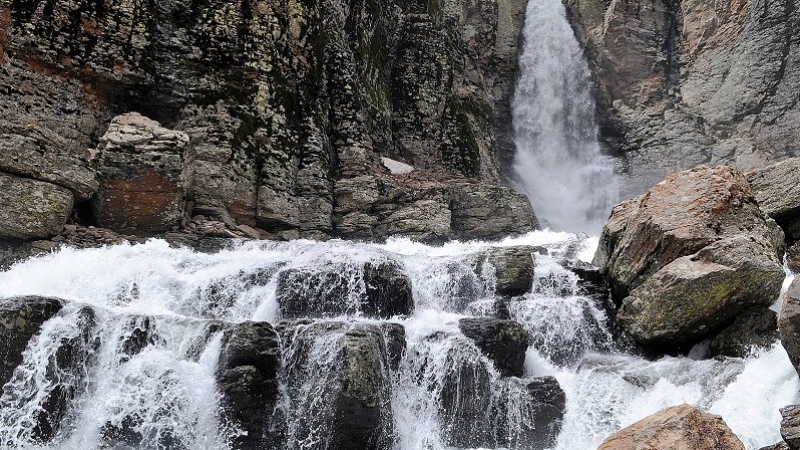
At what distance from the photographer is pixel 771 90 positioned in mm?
26297

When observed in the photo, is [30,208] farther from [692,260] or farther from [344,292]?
[692,260]

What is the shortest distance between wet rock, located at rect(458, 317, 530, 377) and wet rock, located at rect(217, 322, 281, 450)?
11.0 feet

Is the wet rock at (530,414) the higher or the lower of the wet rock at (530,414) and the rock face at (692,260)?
the lower

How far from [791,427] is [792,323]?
5.36 ft

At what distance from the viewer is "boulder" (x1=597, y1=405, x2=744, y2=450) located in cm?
505

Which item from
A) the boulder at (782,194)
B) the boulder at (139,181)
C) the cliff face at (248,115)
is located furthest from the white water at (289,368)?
the boulder at (782,194)

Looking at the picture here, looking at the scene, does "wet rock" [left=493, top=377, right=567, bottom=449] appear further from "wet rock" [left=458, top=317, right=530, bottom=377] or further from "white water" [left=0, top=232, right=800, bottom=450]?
"wet rock" [left=458, top=317, right=530, bottom=377]

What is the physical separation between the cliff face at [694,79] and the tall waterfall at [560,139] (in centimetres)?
93

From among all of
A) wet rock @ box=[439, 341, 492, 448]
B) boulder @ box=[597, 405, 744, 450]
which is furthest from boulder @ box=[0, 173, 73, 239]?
boulder @ box=[597, 405, 744, 450]

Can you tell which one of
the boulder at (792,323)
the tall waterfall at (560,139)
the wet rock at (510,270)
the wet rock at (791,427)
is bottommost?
the wet rock at (791,427)

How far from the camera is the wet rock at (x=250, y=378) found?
9.41m

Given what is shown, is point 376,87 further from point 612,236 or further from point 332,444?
point 332,444

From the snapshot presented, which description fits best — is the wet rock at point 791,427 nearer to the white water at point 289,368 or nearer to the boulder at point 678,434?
the white water at point 289,368

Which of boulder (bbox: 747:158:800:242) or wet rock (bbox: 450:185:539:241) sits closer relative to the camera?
boulder (bbox: 747:158:800:242)
